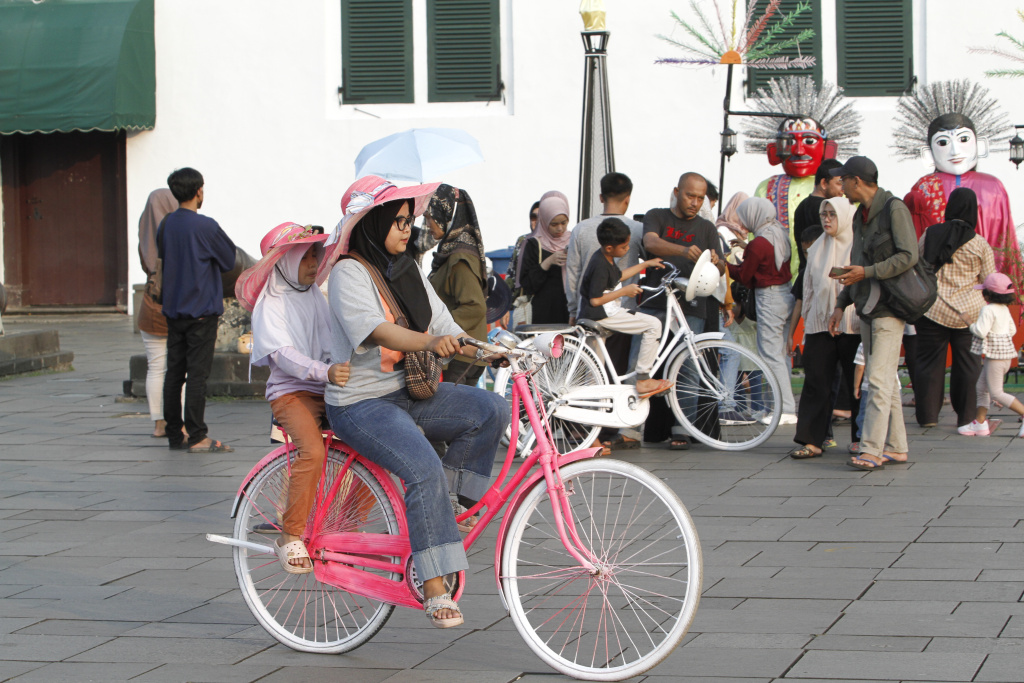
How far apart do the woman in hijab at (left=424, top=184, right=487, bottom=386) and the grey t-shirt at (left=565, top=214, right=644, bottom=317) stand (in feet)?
5.14

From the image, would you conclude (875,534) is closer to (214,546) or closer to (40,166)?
(214,546)

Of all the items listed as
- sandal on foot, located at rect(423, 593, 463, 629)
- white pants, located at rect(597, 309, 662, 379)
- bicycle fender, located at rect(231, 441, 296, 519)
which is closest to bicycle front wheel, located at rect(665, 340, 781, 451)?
white pants, located at rect(597, 309, 662, 379)

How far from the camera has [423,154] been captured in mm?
7395

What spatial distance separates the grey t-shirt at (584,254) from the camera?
8.51 metres

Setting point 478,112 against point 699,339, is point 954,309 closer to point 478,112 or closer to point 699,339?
point 699,339

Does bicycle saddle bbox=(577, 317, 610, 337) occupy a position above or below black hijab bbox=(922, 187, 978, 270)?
below

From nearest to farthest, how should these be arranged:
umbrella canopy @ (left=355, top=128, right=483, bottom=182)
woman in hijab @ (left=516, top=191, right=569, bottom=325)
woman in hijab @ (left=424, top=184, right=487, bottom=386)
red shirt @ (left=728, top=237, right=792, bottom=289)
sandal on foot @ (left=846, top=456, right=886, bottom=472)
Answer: woman in hijab @ (left=424, top=184, right=487, bottom=386) < umbrella canopy @ (left=355, top=128, right=483, bottom=182) < sandal on foot @ (left=846, top=456, right=886, bottom=472) < red shirt @ (left=728, top=237, right=792, bottom=289) < woman in hijab @ (left=516, top=191, right=569, bottom=325)

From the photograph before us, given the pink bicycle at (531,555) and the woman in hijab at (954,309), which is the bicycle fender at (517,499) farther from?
the woman in hijab at (954,309)

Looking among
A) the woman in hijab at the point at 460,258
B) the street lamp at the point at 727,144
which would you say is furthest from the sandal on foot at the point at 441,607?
the street lamp at the point at 727,144

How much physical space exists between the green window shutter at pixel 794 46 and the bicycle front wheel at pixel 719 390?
9809 mm

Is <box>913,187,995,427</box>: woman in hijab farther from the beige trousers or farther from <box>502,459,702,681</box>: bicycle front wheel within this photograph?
<box>502,459,702,681</box>: bicycle front wheel

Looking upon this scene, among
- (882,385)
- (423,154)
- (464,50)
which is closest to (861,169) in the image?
(882,385)

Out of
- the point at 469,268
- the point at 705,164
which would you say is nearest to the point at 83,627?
the point at 469,268

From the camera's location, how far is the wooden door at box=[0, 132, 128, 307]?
63.4 feet
